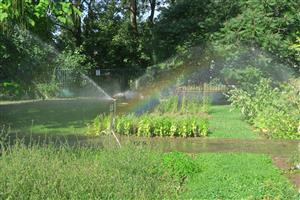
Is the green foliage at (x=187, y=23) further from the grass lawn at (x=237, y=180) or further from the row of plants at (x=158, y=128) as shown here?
the grass lawn at (x=237, y=180)

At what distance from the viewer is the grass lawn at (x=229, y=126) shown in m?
13.0

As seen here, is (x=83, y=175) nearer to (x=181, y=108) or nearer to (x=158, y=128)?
(x=158, y=128)

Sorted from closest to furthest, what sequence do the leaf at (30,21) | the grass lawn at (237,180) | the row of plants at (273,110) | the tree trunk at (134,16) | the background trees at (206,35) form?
the leaf at (30,21) < the grass lawn at (237,180) < the row of plants at (273,110) < the background trees at (206,35) < the tree trunk at (134,16)

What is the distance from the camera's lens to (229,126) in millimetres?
14695

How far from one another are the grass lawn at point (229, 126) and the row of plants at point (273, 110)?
341 millimetres

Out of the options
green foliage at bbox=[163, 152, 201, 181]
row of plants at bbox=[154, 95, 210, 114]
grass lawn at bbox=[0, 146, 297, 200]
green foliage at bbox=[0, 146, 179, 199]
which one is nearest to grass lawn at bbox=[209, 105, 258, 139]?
row of plants at bbox=[154, 95, 210, 114]

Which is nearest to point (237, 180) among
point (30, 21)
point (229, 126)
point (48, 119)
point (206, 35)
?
point (30, 21)

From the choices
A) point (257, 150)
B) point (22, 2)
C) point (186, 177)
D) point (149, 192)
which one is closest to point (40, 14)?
point (22, 2)

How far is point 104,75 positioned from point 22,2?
27.4m

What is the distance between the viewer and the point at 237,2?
77.9ft

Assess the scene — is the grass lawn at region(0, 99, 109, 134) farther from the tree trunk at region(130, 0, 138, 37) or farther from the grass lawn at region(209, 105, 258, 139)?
the tree trunk at region(130, 0, 138, 37)

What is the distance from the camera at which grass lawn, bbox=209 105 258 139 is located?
13.0 meters

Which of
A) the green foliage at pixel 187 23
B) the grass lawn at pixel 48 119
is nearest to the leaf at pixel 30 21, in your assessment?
the grass lawn at pixel 48 119

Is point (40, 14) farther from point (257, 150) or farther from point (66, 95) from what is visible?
point (66, 95)
